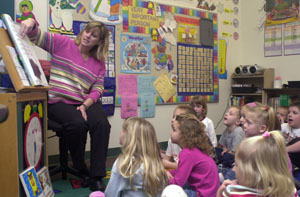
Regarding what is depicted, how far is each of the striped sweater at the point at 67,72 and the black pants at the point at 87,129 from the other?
3.0 inches

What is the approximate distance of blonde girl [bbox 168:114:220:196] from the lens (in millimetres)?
1579

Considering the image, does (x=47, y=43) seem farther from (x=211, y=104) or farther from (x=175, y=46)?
(x=211, y=104)

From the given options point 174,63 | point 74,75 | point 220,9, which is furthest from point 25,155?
point 220,9

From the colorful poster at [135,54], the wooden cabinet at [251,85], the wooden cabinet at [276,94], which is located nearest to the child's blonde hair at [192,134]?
the colorful poster at [135,54]

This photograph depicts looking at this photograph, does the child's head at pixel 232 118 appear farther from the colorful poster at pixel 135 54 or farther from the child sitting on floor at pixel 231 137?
the colorful poster at pixel 135 54

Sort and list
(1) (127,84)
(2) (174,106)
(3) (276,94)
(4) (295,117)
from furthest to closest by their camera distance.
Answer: (3) (276,94) < (2) (174,106) < (1) (127,84) < (4) (295,117)

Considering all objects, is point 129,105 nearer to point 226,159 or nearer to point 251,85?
point 226,159

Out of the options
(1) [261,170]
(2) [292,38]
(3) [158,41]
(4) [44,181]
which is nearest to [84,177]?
(4) [44,181]

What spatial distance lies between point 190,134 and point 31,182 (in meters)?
0.85

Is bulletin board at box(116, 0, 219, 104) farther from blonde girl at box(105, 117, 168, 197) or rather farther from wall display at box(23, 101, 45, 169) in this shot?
blonde girl at box(105, 117, 168, 197)

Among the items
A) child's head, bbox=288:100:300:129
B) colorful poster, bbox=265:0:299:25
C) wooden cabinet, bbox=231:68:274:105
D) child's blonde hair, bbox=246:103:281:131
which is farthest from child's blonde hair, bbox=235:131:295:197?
colorful poster, bbox=265:0:299:25

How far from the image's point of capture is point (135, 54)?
3406 millimetres

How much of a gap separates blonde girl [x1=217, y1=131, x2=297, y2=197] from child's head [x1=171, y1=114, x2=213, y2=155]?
1.85 feet

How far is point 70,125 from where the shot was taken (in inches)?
75.7
